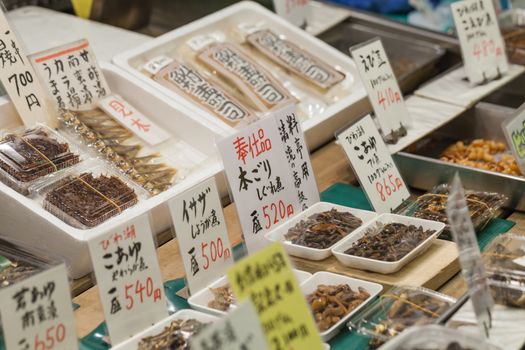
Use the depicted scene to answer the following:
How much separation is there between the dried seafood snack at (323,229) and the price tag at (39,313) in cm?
83

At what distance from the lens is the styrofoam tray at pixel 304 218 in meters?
2.67

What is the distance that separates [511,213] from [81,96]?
1600 mm

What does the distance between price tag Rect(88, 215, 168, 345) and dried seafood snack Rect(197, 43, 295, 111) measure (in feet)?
4.09

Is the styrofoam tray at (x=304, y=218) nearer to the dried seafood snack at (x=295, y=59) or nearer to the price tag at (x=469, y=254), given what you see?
the price tag at (x=469, y=254)

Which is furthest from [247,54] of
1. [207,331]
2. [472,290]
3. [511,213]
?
[207,331]

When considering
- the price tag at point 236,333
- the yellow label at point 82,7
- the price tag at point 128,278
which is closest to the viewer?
the price tag at point 236,333

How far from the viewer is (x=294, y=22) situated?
4.20 metres

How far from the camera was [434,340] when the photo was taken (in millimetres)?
2082

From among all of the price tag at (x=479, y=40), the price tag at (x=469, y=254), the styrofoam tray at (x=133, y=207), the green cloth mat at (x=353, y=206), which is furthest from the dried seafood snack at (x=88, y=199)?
the price tag at (x=479, y=40)

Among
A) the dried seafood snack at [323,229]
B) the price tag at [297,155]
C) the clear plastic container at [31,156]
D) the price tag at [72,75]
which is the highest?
the price tag at [72,75]

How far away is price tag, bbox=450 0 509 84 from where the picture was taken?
3.81 m

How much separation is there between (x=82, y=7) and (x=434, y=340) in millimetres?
2644

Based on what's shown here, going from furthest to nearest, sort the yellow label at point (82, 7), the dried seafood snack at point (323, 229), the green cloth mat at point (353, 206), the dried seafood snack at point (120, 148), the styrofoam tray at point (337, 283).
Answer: the yellow label at point (82, 7) → the dried seafood snack at point (120, 148) → the dried seafood snack at point (323, 229) → the styrofoam tray at point (337, 283) → the green cloth mat at point (353, 206)

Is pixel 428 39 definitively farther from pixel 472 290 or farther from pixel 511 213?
pixel 472 290
